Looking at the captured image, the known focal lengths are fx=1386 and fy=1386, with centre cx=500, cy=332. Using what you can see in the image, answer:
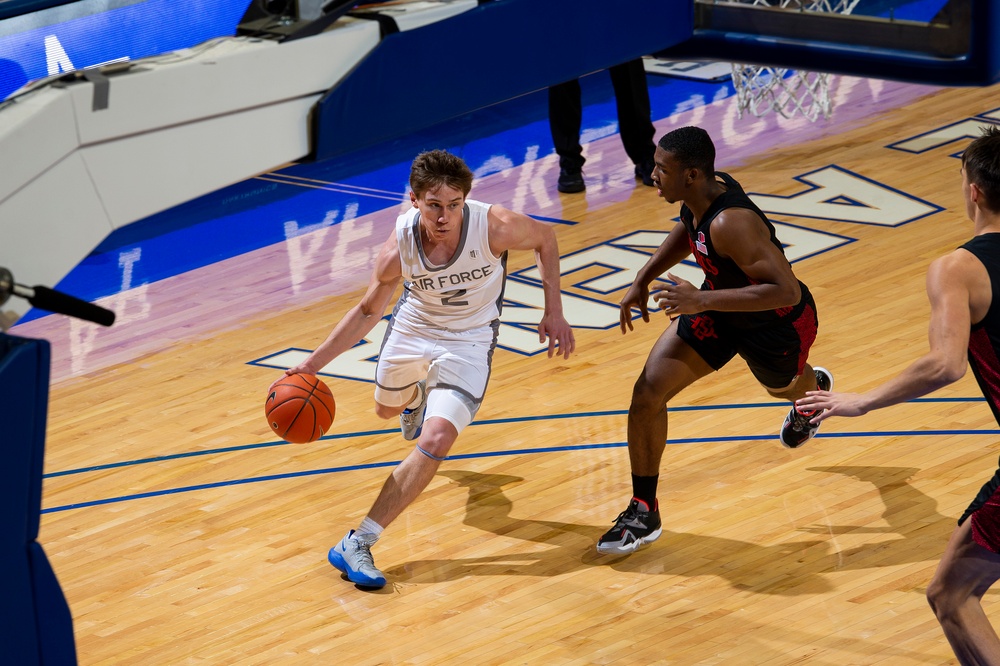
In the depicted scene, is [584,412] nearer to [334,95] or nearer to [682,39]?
[682,39]

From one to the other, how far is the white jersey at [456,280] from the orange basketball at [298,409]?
48cm

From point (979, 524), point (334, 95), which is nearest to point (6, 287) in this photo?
Result: point (334, 95)

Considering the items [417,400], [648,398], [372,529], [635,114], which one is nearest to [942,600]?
[648,398]

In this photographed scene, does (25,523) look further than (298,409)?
No

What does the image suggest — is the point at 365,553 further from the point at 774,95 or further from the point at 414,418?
the point at 774,95

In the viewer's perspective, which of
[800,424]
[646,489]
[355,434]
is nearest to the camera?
[646,489]

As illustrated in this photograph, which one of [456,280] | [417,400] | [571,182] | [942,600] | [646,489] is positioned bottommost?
[571,182]

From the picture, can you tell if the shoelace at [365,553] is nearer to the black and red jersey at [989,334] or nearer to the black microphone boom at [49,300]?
the black microphone boom at [49,300]

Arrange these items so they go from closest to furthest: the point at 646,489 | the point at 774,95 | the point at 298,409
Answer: the point at 646,489, the point at 298,409, the point at 774,95

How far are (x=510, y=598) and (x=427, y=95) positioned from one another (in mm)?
1976

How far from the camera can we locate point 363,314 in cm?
545

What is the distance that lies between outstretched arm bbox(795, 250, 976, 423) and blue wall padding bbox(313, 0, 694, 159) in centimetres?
149

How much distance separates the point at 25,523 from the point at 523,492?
2889 millimetres

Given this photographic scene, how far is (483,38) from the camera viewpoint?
166 inches
